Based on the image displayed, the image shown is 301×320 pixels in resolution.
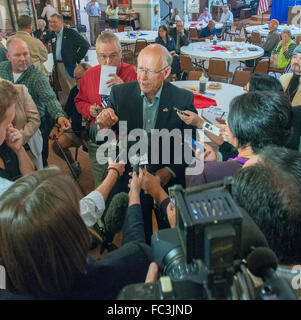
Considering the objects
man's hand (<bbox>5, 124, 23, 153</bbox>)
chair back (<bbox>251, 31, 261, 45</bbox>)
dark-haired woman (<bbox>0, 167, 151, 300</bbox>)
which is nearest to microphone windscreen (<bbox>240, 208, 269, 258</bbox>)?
dark-haired woman (<bbox>0, 167, 151, 300</bbox>)

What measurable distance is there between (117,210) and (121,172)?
0.25 metres

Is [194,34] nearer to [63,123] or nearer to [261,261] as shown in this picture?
[63,123]

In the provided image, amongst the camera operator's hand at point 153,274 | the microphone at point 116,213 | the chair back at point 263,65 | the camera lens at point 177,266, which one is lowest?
the microphone at point 116,213

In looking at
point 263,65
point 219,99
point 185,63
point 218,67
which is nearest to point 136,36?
point 185,63

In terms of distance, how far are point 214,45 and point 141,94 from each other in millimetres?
6044

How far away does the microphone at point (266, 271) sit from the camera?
663 millimetres

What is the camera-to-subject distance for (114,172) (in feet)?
5.78

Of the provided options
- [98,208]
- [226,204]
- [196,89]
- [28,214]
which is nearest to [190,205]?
[226,204]

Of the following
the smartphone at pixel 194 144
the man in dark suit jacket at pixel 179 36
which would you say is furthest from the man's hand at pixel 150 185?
the man in dark suit jacket at pixel 179 36

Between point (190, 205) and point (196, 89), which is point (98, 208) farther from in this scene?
point (196, 89)

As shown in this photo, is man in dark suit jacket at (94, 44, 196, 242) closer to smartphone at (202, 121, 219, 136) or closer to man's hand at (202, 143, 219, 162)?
smartphone at (202, 121, 219, 136)

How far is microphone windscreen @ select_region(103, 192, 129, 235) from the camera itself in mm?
1872

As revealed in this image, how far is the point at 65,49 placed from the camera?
520 cm

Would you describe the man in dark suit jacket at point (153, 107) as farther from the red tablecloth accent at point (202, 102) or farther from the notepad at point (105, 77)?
the red tablecloth accent at point (202, 102)
